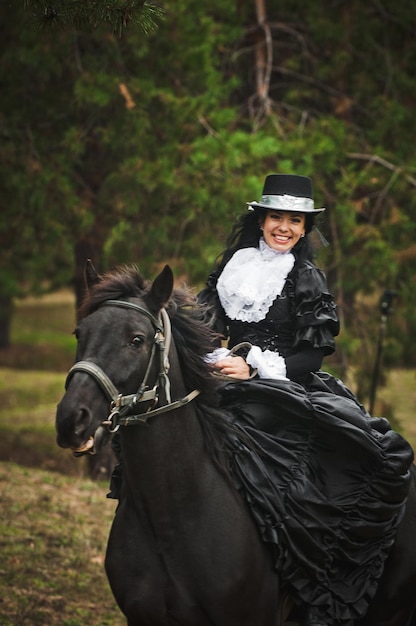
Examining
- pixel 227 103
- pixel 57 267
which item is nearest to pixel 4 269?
pixel 57 267

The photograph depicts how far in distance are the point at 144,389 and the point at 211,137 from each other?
5.66 metres

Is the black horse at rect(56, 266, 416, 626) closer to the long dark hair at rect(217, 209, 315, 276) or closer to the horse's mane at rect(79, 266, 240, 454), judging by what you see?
the horse's mane at rect(79, 266, 240, 454)

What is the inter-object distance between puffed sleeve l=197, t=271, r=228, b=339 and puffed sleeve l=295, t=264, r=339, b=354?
458 mm

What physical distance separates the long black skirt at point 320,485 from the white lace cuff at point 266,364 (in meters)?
0.07

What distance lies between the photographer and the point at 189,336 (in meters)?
4.34

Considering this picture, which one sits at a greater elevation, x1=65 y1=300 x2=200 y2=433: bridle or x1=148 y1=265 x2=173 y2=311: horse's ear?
x1=148 y1=265 x2=173 y2=311: horse's ear

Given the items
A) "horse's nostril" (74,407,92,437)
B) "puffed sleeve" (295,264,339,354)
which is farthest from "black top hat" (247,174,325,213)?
"horse's nostril" (74,407,92,437)

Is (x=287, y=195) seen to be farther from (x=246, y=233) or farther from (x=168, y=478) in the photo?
(x=168, y=478)

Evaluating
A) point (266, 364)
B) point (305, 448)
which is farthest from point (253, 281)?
point (305, 448)

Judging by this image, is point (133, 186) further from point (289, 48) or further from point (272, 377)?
point (272, 377)

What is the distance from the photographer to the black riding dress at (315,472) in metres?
4.47

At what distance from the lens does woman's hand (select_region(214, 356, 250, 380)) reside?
15.1ft

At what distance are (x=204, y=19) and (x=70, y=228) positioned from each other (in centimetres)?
266

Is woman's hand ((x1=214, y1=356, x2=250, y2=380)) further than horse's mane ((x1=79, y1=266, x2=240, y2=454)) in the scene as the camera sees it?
Yes
